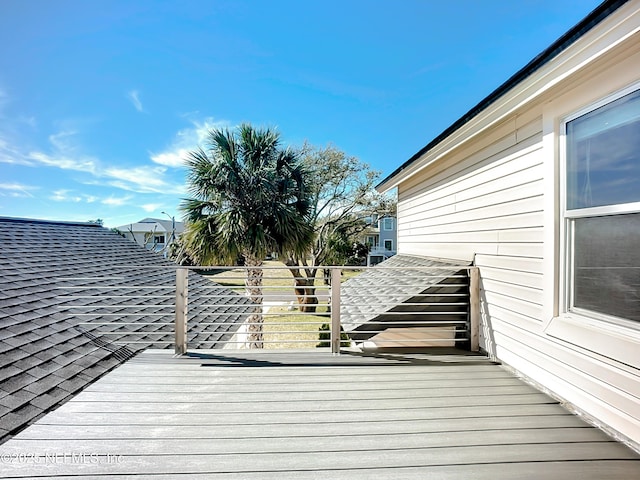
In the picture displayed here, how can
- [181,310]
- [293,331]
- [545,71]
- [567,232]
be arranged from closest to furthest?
[545,71]
[567,232]
[293,331]
[181,310]

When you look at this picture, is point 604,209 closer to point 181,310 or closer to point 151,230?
point 181,310

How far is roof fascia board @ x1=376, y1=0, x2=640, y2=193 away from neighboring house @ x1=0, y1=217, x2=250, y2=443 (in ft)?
10.6

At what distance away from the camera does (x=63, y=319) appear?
3.02 meters

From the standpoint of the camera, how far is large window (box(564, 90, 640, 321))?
1.65 meters

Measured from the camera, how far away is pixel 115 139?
474 inches

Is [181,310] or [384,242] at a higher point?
[384,242]

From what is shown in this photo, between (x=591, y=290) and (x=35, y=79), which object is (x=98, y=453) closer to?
(x=591, y=290)

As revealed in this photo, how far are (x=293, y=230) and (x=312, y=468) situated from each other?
567 cm

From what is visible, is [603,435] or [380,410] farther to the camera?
[380,410]

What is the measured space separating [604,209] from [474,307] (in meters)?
1.63

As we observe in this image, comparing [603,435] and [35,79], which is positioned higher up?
[35,79]

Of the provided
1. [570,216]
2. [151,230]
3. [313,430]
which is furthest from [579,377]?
[151,230]

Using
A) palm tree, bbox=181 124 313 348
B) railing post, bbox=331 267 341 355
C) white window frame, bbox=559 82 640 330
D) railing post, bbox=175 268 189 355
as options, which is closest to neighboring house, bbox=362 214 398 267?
palm tree, bbox=181 124 313 348

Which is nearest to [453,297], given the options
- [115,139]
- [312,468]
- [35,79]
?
[312,468]
